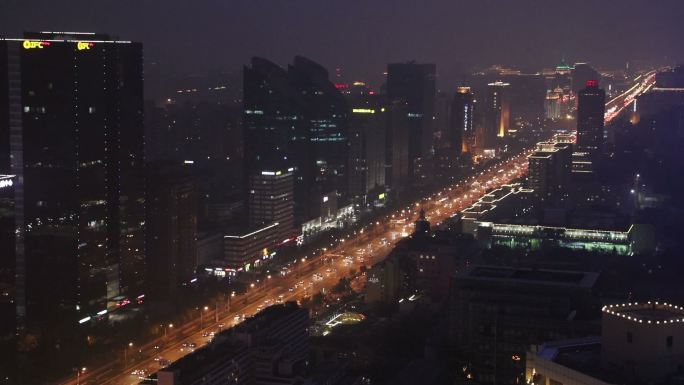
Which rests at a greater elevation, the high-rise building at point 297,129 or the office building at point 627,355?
the high-rise building at point 297,129

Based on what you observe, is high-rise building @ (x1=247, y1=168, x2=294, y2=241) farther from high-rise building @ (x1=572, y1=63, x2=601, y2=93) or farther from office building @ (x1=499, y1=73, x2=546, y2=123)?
office building @ (x1=499, y1=73, x2=546, y2=123)

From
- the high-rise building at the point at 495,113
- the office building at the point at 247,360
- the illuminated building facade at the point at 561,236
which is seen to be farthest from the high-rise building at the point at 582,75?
the office building at the point at 247,360

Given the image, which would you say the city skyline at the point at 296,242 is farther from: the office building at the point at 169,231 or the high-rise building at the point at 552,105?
the high-rise building at the point at 552,105

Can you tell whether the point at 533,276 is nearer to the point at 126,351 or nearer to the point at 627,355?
the point at 126,351

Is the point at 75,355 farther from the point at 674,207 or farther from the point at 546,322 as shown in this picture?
the point at 674,207

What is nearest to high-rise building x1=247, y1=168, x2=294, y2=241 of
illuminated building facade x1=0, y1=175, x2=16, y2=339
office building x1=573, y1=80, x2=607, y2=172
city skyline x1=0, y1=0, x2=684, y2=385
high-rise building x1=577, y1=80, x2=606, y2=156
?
city skyline x1=0, y1=0, x2=684, y2=385

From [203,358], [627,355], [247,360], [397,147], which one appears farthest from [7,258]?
[397,147]
